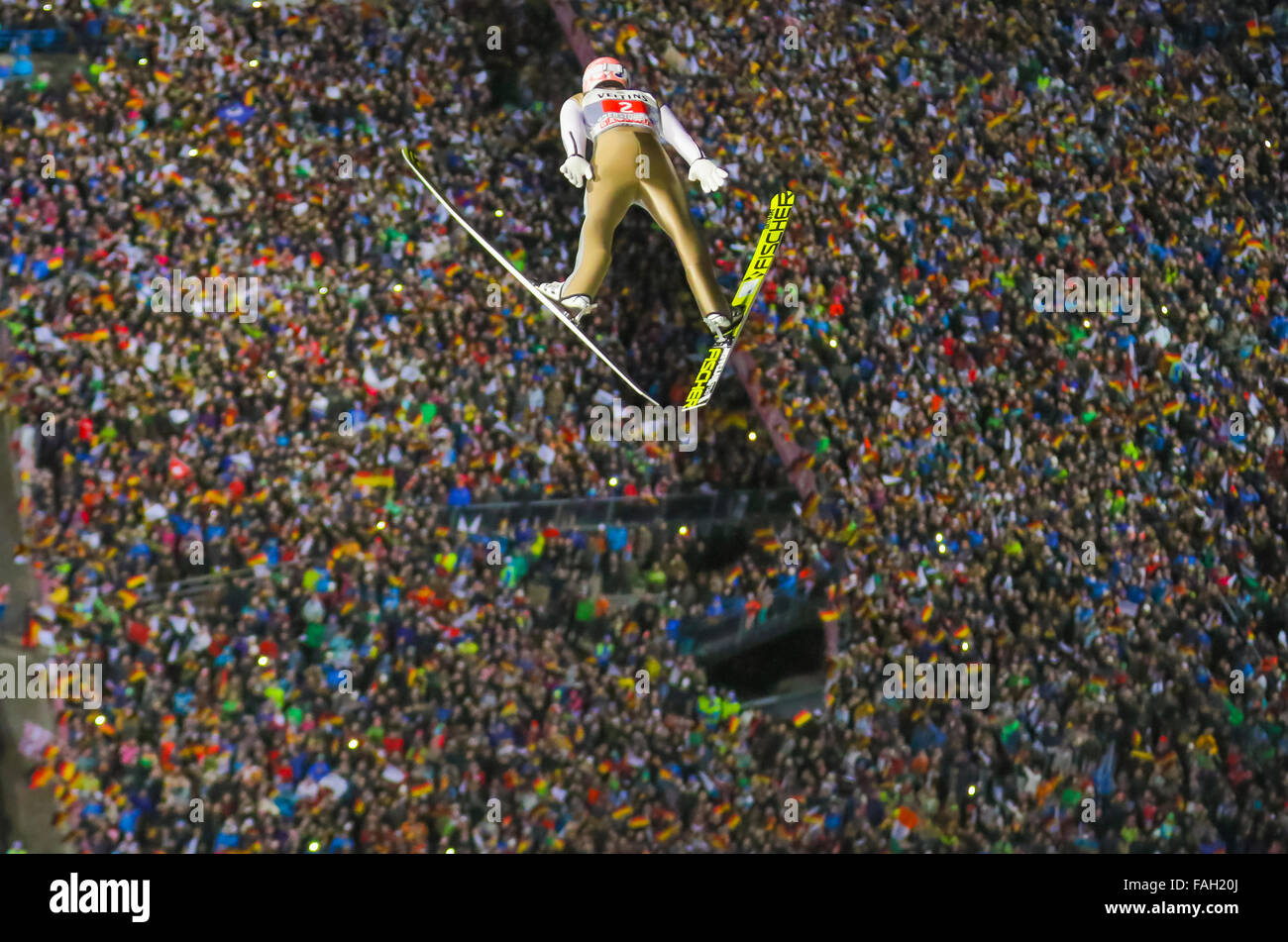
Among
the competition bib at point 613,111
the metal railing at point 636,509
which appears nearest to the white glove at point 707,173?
the competition bib at point 613,111

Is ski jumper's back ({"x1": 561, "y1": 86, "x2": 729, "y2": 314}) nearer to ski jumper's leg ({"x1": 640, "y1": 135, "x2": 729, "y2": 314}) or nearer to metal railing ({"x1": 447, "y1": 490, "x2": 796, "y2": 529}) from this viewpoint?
ski jumper's leg ({"x1": 640, "y1": 135, "x2": 729, "y2": 314})

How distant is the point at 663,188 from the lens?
4176mm

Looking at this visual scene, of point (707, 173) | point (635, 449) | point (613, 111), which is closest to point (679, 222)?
point (707, 173)

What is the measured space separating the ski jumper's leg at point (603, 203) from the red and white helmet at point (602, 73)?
216 mm

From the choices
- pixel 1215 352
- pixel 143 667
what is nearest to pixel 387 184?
pixel 143 667

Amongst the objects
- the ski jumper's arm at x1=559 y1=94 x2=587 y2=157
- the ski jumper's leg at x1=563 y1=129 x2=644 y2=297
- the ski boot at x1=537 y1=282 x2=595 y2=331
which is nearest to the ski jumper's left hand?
the ski jumper's leg at x1=563 y1=129 x2=644 y2=297

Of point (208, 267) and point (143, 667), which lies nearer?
point (143, 667)

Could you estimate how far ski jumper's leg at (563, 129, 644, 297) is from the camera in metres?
4.14

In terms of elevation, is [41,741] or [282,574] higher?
[282,574]

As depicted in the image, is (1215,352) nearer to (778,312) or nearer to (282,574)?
(778,312)

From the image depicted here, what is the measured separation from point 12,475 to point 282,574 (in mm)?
1057

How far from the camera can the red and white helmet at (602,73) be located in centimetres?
421

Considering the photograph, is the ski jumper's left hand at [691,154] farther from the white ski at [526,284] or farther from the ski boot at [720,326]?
the white ski at [526,284]
